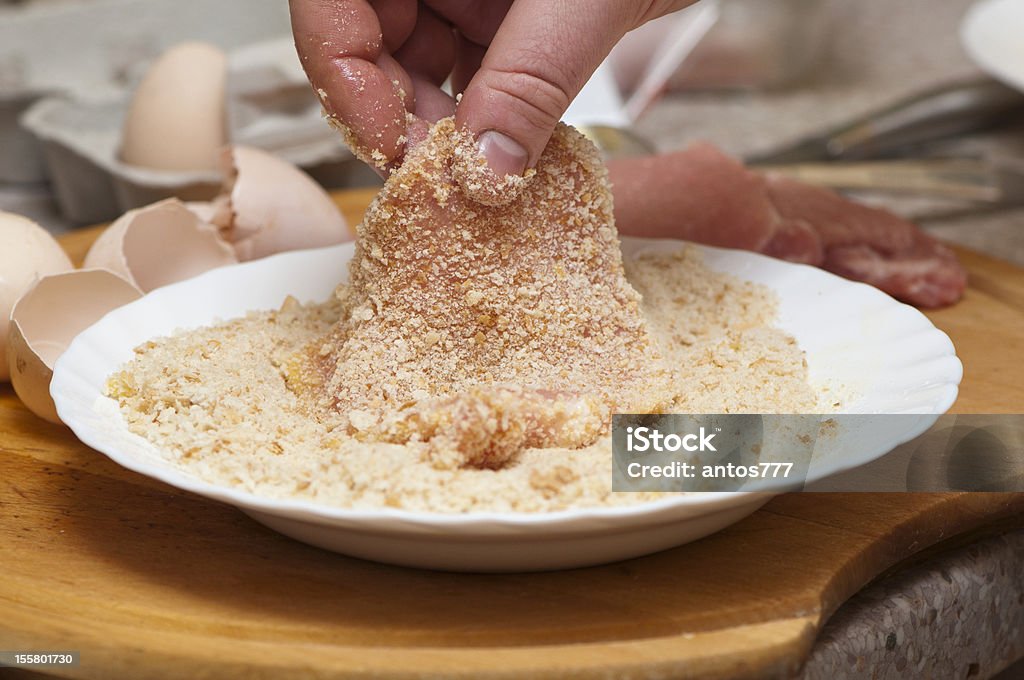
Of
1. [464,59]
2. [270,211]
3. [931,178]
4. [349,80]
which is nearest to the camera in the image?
[349,80]

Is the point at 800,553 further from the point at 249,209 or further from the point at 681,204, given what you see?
the point at 249,209

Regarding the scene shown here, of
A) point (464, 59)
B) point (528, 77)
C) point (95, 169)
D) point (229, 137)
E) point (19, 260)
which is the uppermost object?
point (528, 77)

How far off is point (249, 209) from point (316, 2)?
0.46 meters

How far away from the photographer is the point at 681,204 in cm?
150

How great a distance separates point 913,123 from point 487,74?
154cm

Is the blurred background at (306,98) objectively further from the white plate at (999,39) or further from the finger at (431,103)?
the finger at (431,103)

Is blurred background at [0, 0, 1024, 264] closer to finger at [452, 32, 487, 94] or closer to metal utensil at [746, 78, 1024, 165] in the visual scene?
metal utensil at [746, 78, 1024, 165]

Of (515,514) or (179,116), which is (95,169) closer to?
(179,116)

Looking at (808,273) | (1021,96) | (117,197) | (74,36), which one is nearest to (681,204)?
(808,273)

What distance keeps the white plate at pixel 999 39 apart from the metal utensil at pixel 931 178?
152 millimetres

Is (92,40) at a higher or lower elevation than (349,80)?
lower

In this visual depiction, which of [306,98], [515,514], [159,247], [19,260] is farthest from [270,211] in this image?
[515,514]

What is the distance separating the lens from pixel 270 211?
1.48m

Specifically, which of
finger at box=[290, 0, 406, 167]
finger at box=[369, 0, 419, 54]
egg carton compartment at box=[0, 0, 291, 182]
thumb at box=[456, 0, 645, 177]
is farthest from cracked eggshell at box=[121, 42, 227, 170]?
thumb at box=[456, 0, 645, 177]
